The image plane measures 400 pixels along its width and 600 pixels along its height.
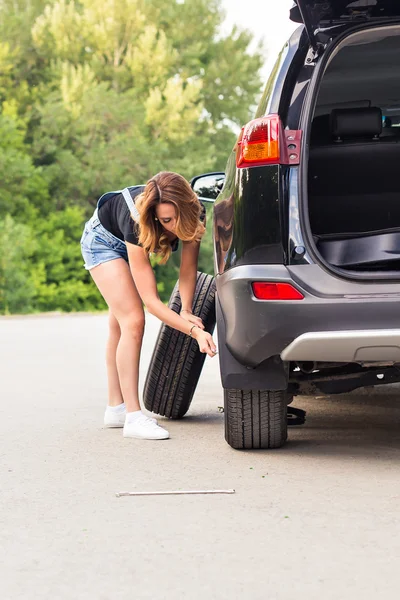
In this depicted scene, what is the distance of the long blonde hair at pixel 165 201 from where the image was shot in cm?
547

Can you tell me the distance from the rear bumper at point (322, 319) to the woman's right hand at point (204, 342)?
2.11 feet

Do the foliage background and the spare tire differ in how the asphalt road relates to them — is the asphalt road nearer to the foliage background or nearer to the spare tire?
the spare tire

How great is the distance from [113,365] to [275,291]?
2128mm

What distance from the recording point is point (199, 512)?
13.3 feet

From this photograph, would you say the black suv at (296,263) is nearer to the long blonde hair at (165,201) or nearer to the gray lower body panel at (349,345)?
the gray lower body panel at (349,345)

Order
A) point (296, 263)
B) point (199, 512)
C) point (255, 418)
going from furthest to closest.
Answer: point (255, 418)
point (296, 263)
point (199, 512)

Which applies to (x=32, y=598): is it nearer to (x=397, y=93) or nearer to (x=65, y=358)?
(x=397, y=93)

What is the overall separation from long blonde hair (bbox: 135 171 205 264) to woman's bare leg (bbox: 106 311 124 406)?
1006 mm

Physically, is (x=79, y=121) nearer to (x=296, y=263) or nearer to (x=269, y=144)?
(x=269, y=144)

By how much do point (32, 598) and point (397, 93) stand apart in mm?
4153

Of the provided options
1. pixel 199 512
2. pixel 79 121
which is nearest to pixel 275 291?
pixel 199 512

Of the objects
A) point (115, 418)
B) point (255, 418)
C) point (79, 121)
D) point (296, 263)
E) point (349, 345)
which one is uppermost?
point (296, 263)

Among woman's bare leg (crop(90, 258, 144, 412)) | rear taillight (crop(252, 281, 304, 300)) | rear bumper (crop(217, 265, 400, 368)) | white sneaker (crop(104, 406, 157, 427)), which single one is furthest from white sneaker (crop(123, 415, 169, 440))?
rear taillight (crop(252, 281, 304, 300))

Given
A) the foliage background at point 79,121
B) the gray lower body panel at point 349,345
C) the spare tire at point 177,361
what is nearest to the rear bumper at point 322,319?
the gray lower body panel at point 349,345
